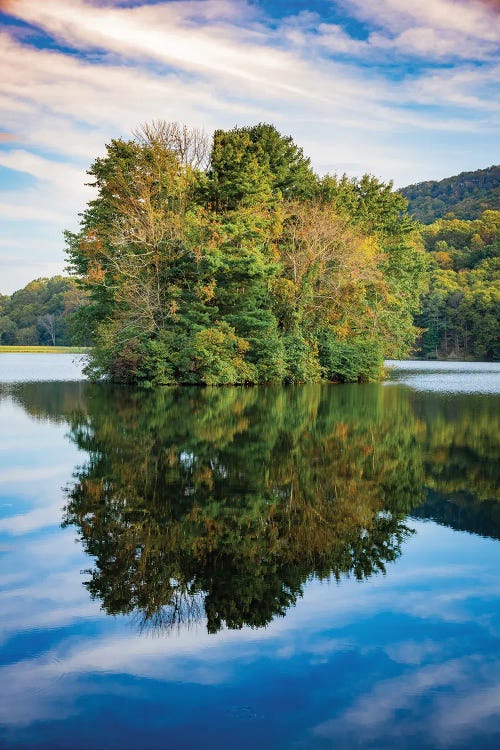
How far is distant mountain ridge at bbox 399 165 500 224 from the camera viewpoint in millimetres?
143375

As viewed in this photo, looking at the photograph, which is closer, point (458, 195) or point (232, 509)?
point (232, 509)

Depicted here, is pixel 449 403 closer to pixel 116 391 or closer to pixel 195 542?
pixel 116 391

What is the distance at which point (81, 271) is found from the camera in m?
38.5

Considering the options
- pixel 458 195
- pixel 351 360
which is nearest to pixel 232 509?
pixel 351 360

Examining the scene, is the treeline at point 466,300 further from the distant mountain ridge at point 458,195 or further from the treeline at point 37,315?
the treeline at point 37,315

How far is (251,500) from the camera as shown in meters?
9.23

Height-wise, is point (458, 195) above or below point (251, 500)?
above

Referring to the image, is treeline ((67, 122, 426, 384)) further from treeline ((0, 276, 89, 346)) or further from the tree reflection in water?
treeline ((0, 276, 89, 346))

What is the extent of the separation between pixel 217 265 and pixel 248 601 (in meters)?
27.1

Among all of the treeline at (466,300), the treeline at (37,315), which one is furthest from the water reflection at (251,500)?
the treeline at (37,315)

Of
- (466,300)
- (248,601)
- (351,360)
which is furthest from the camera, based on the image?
(466,300)

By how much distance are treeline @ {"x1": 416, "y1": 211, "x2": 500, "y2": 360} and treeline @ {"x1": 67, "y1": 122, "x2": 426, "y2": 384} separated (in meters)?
62.2

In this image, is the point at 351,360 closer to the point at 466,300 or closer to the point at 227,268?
the point at 227,268

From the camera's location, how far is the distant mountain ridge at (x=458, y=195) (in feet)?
470
